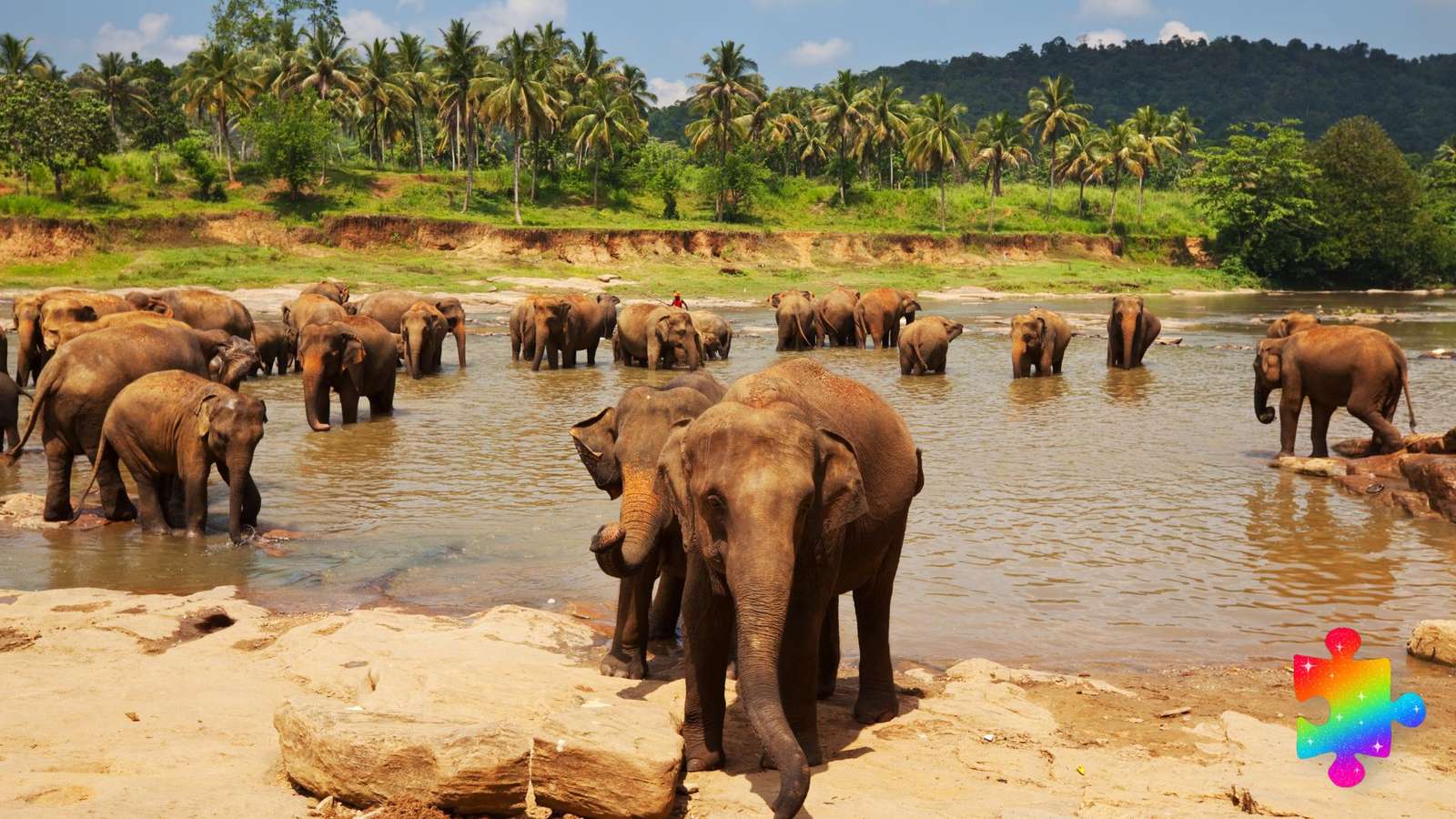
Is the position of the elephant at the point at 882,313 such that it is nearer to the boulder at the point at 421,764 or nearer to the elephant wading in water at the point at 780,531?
the elephant wading in water at the point at 780,531

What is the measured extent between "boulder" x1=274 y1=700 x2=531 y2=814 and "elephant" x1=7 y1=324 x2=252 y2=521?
24.2ft

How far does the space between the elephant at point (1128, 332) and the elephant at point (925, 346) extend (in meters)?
3.77

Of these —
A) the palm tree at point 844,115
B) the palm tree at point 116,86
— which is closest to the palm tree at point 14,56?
the palm tree at point 116,86

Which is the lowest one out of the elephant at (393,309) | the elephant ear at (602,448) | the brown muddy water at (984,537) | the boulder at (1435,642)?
the brown muddy water at (984,537)

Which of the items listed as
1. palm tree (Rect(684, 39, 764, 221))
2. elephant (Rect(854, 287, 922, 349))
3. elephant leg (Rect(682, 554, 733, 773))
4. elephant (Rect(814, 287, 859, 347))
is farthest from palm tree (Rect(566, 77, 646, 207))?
elephant leg (Rect(682, 554, 733, 773))

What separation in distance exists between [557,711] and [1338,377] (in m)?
12.5

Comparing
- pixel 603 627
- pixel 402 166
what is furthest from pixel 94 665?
pixel 402 166

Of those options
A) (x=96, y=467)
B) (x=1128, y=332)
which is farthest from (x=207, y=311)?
(x=1128, y=332)

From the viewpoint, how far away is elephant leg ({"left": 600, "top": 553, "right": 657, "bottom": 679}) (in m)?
6.90

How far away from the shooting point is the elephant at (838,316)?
33.8m

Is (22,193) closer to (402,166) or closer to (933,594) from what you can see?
(402,166)

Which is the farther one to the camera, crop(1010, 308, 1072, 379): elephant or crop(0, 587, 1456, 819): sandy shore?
crop(1010, 308, 1072, 379): elephant

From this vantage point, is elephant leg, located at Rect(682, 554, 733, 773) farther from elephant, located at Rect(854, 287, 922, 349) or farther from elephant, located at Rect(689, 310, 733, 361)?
elephant, located at Rect(854, 287, 922, 349)

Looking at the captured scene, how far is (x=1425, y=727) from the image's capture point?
6496 millimetres
